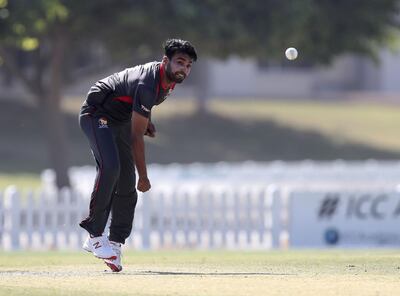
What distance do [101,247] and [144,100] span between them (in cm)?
134

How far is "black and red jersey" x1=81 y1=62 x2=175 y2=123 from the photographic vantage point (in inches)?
359

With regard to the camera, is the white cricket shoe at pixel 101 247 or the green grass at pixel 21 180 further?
the green grass at pixel 21 180

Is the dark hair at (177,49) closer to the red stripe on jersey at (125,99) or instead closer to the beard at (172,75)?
the beard at (172,75)

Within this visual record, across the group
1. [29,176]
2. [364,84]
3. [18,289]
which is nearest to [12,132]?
[29,176]

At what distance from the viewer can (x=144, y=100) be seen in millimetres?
9094

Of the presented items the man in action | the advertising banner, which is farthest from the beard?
the advertising banner

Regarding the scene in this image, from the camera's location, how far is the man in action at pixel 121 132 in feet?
30.2

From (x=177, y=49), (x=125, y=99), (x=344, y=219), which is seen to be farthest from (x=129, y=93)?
(x=344, y=219)

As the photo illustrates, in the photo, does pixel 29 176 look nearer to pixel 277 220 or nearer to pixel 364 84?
pixel 277 220

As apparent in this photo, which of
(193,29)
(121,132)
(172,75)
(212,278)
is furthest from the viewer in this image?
(193,29)

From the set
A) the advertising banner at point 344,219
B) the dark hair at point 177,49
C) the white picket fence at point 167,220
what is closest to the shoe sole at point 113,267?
the dark hair at point 177,49

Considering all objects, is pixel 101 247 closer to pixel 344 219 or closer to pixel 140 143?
pixel 140 143

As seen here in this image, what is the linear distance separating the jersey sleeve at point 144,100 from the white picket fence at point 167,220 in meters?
8.96

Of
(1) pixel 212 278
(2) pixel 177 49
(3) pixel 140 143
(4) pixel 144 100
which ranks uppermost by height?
(2) pixel 177 49
